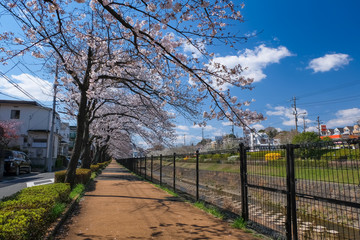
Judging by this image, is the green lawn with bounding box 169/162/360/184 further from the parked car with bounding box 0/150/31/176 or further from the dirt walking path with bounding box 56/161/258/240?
the parked car with bounding box 0/150/31/176

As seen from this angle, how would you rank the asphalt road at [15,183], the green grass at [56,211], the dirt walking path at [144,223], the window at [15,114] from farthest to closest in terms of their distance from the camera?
1. the window at [15,114]
2. the asphalt road at [15,183]
3. the green grass at [56,211]
4. the dirt walking path at [144,223]

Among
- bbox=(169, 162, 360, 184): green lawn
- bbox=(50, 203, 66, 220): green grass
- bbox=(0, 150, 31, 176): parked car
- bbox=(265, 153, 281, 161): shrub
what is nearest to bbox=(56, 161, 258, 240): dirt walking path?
bbox=(50, 203, 66, 220): green grass

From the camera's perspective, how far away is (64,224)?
574 centimetres

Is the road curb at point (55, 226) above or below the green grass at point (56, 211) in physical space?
below

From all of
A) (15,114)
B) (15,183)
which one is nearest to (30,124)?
(15,114)

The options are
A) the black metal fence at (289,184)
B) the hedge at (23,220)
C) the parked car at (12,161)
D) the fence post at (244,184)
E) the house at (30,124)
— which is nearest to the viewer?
the hedge at (23,220)

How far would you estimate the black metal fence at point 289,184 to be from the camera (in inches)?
137

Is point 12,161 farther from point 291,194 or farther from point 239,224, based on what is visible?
point 291,194

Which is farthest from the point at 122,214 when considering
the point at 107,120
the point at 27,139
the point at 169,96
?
the point at 27,139

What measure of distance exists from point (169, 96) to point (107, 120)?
16.0 meters

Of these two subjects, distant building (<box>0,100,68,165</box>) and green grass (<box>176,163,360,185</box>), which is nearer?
green grass (<box>176,163,360,185</box>)

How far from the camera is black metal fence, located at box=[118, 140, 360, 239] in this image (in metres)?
3.47

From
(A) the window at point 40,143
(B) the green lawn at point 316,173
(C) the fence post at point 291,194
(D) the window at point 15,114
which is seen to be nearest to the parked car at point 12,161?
(B) the green lawn at point 316,173

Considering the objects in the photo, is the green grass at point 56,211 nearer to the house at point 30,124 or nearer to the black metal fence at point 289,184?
the black metal fence at point 289,184
